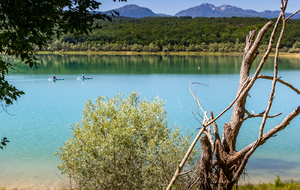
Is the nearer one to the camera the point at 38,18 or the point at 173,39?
the point at 38,18

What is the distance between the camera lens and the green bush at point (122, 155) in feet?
29.4

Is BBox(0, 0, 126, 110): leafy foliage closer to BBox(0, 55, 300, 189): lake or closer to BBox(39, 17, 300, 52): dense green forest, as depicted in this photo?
BBox(0, 55, 300, 189): lake

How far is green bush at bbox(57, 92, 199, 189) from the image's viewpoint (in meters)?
8.95

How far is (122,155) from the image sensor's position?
9.19 meters

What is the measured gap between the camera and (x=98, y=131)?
32.4 ft

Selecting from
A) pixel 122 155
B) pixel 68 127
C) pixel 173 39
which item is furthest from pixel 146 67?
pixel 173 39

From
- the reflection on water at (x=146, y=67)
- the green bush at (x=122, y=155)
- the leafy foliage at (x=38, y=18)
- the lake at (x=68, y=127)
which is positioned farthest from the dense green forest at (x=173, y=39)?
the leafy foliage at (x=38, y=18)

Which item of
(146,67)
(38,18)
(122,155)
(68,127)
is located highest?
(38,18)

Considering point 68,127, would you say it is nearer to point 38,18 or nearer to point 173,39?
point 38,18

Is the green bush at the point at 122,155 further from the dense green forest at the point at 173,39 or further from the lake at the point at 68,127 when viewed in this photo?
the dense green forest at the point at 173,39

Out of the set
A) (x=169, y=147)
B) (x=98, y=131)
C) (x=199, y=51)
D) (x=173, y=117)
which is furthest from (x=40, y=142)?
(x=199, y=51)

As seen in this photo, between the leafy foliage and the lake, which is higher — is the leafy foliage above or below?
above

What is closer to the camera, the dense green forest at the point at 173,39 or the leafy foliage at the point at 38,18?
the leafy foliage at the point at 38,18

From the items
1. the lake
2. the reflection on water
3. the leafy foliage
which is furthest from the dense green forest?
the leafy foliage
